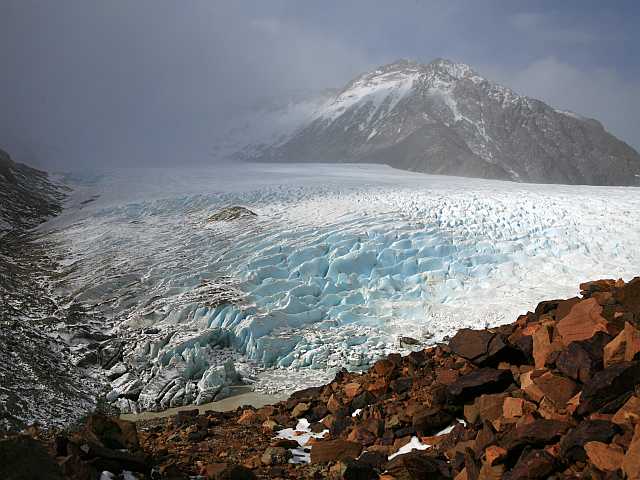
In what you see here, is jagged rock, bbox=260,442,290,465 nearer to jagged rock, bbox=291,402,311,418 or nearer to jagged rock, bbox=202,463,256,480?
jagged rock, bbox=202,463,256,480

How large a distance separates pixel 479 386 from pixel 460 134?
84.0 m

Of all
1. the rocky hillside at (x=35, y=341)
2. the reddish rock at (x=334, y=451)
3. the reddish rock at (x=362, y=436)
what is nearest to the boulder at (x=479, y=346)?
the reddish rock at (x=362, y=436)

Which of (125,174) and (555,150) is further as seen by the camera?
(555,150)

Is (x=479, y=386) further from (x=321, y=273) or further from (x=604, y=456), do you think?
(x=321, y=273)

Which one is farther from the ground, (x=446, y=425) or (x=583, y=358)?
(x=583, y=358)

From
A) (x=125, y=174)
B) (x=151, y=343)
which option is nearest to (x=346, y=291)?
(x=151, y=343)

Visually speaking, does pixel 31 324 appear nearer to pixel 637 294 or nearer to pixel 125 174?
pixel 637 294

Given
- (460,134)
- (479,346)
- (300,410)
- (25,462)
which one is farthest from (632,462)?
(460,134)

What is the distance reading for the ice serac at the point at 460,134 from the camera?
77062 millimetres

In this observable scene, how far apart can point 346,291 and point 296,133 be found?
96090 millimetres

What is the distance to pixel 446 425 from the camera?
5.45m

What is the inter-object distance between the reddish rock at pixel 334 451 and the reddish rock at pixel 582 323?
282 centimetres

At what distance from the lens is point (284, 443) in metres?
5.72

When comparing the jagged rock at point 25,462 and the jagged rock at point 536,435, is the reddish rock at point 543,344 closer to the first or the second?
the jagged rock at point 536,435
